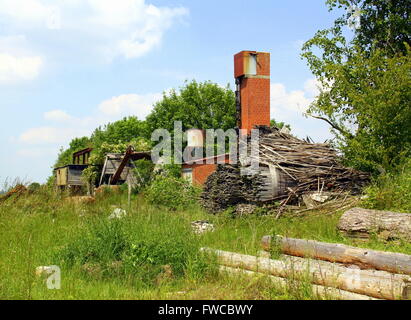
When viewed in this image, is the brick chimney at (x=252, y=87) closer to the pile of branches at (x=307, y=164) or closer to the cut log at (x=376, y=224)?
the pile of branches at (x=307, y=164)

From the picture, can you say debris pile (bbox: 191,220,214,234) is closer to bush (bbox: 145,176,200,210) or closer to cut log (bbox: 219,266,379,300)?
bush (bbox: 145,176,200,210)

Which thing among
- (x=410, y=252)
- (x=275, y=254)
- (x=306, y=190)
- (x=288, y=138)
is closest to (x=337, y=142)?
→ (x=288, y=138)

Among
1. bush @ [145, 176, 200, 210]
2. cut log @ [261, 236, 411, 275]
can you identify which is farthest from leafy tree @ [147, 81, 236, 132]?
cut log @ [261, 236, 411, 275]

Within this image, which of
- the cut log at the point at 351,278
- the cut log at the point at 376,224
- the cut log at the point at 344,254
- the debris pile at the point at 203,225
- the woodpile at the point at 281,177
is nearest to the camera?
the cut log at the point at 351,278

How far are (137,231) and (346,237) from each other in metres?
5.07

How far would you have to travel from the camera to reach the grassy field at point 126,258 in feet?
21.1

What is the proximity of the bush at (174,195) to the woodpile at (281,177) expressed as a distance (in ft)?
3.27

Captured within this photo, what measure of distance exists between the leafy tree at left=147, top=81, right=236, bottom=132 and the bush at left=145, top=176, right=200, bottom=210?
2224 cm

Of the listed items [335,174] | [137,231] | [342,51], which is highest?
[342,51]

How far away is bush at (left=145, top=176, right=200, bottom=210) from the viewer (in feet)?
56.2

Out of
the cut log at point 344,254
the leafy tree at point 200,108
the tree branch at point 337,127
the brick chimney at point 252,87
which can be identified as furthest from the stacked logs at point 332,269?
the leafy tree at point 200,108

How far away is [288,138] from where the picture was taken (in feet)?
59.1

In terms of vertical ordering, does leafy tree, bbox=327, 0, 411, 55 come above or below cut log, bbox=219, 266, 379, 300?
above
